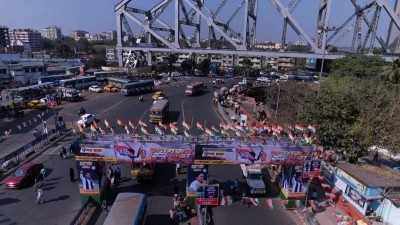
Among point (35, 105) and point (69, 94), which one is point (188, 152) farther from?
point (69, 94)

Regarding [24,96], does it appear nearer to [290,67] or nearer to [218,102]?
[218,102]

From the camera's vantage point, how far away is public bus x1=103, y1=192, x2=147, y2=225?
1459cm

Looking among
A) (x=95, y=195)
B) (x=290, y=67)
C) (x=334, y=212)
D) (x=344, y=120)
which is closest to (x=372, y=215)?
(x=334, y=212)

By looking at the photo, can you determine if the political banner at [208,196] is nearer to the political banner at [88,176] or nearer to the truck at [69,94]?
the political banner at [88,176]

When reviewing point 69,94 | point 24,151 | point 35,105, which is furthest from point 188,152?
point 69,94

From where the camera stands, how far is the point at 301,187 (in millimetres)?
19969

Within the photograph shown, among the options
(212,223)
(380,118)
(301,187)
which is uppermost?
(380,118)

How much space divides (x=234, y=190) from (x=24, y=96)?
46.6m

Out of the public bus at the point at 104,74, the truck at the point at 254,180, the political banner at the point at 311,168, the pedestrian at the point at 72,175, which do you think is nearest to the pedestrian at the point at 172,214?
the truck at the point at 254,180

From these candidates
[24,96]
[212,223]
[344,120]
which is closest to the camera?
[212,223]

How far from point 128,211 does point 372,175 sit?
1646 centimetres

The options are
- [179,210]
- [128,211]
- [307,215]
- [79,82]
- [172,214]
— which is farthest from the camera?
[79,82]

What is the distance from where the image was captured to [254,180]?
22250 millimetres

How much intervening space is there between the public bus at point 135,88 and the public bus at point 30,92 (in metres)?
15.0
